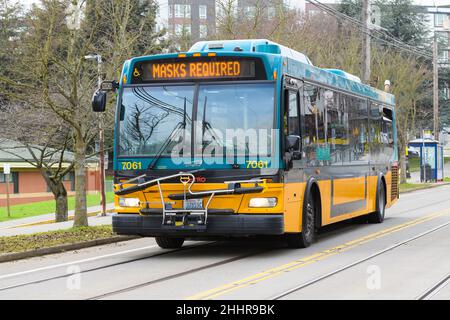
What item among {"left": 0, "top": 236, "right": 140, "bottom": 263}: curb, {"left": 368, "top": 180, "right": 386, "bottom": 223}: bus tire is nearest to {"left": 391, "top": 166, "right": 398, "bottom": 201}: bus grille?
{"left": 368, "top": 180, "right": 386, "bottom": 223}: bus tire

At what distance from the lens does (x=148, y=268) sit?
12.2 m

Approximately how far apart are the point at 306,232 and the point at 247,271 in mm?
3250

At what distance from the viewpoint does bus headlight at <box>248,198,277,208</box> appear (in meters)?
13.0

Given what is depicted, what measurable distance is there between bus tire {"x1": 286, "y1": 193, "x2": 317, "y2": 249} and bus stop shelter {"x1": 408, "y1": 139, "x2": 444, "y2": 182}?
119 ft

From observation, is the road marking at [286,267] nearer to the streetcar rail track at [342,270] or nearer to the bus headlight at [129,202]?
the streetcar rail track at [342,270]

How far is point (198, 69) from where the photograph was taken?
44.3 ft

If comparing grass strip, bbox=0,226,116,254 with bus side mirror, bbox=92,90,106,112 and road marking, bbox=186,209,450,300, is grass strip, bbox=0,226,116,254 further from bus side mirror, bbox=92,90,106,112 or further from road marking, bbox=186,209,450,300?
road marking, bbox=186,209,450,300

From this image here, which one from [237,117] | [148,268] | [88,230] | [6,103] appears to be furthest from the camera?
[6,103]

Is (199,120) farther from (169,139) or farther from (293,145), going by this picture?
(293,145)

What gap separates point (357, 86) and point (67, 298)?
11.1 meters

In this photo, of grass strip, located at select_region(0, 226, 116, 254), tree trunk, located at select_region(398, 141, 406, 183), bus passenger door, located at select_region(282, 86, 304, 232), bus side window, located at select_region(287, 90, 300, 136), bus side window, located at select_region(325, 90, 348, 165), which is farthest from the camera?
tree trunk, located at select_region(398, 141, 406, 183)

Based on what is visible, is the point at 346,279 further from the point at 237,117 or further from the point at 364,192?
the point at 364,192
